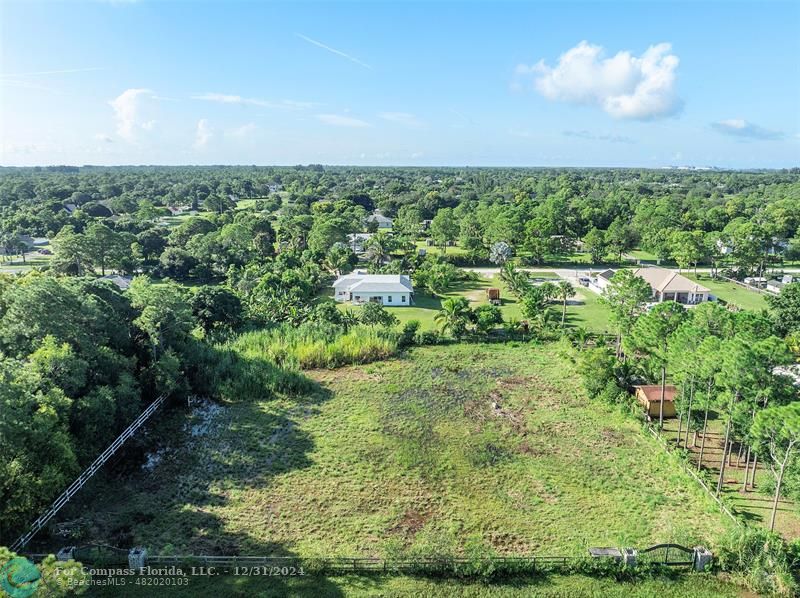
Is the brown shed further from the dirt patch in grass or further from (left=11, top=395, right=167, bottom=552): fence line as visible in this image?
(left=11, top=395, right=167, bottom=552): fence line

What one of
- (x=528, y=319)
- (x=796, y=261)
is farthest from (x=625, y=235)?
(x=528, y=319)

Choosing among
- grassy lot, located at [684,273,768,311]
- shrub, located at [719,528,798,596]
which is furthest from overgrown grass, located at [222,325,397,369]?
grassy lot, located at [684,273,768,311]

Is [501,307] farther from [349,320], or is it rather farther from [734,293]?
Answer: [734,293]

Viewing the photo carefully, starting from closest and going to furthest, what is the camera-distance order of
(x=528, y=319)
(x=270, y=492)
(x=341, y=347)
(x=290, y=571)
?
(x=290, y=571)
(x=270, y=492)
(x=341, y=347)
(x=528, y=319)

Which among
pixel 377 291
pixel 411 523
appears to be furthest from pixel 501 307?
pixel 411 523

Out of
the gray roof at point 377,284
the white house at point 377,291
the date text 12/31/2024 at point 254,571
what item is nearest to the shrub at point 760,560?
the date text 12/31/2024 at point 254,571

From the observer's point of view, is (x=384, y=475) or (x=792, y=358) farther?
(x=384, y=475)

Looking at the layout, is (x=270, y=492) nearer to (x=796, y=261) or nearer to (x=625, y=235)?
(x=625, y=235)
